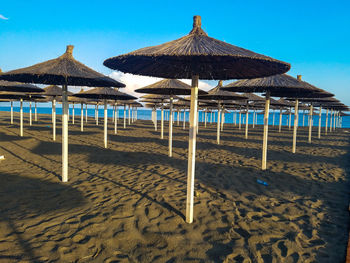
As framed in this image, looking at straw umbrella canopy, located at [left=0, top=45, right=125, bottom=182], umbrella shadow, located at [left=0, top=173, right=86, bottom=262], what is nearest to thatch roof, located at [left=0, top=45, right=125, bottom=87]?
straw umbrella canopy, located at [left=0, top=45, right=125, bottom=182]

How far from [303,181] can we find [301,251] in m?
3.53

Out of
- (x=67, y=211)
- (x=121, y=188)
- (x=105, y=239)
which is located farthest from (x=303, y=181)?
(x=67, y=211)

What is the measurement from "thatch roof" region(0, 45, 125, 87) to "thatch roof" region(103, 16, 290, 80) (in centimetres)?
148

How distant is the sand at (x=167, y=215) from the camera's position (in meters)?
2.78

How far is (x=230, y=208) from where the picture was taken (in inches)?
160

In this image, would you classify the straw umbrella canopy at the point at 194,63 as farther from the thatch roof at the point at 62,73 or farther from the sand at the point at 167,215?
the thatch roof at the point at 62,73

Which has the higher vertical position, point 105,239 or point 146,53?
point 146,53

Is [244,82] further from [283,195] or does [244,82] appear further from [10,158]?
[10,158]

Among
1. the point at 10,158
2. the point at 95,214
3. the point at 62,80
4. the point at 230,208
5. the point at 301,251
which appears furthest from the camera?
the point at 10,158

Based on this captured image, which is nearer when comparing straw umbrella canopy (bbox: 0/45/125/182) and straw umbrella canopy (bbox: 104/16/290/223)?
straw umbrella canopy (bbox: 104/16/290/223)

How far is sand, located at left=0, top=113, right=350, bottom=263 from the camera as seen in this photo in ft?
9.13

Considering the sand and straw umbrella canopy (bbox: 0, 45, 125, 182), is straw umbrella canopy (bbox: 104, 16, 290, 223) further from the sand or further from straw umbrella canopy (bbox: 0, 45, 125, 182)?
straw umbrella canopy (bbox: 0, 45, 125, 182)

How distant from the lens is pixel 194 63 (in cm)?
354

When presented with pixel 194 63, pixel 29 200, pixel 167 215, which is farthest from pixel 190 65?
pixel 29 200
